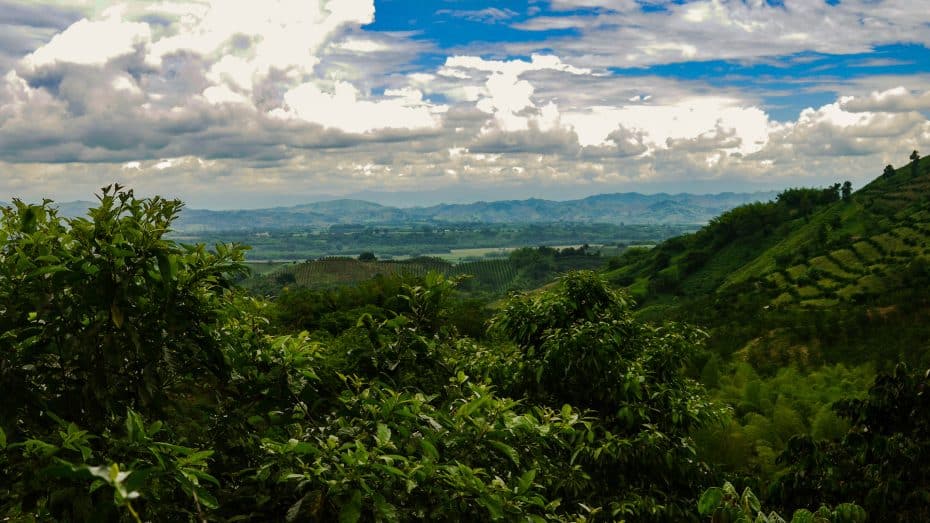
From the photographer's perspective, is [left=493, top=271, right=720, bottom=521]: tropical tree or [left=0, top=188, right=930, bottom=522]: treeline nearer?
[left=0, top=188, right=930, bottom=522]: treeline

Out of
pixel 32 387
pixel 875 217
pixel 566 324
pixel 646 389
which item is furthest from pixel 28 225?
pixel 875 217

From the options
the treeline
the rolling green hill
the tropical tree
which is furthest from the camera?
the rolling green hill

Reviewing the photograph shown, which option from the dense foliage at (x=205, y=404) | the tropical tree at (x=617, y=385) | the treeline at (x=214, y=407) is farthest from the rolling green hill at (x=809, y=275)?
the dense foliage at (x=205, y=404)

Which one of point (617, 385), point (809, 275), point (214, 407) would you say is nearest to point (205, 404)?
point (214, 407)

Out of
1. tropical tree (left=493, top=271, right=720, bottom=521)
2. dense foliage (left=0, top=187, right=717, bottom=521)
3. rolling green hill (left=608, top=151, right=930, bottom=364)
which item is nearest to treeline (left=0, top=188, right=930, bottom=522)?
dense foliage (left=0, top=187, right=717, bottom=521)

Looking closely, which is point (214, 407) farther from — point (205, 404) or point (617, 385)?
point (617, 385)

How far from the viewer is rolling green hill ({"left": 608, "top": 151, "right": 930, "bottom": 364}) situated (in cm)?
3653

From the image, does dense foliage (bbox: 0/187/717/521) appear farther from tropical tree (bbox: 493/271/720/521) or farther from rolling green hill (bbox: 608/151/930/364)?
rolling green hill (bbox: 608/151/930/364)

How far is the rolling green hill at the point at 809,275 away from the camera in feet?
120

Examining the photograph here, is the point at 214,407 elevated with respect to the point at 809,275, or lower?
elevated

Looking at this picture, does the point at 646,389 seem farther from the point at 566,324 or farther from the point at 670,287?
the point at 670,287

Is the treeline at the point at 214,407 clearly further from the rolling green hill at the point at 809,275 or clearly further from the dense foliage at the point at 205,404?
the rolling green hill at the point at 809,275

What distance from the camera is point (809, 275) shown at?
203 ft

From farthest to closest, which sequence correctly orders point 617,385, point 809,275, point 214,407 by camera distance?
point 809,275, point 617,385, point 214,407
